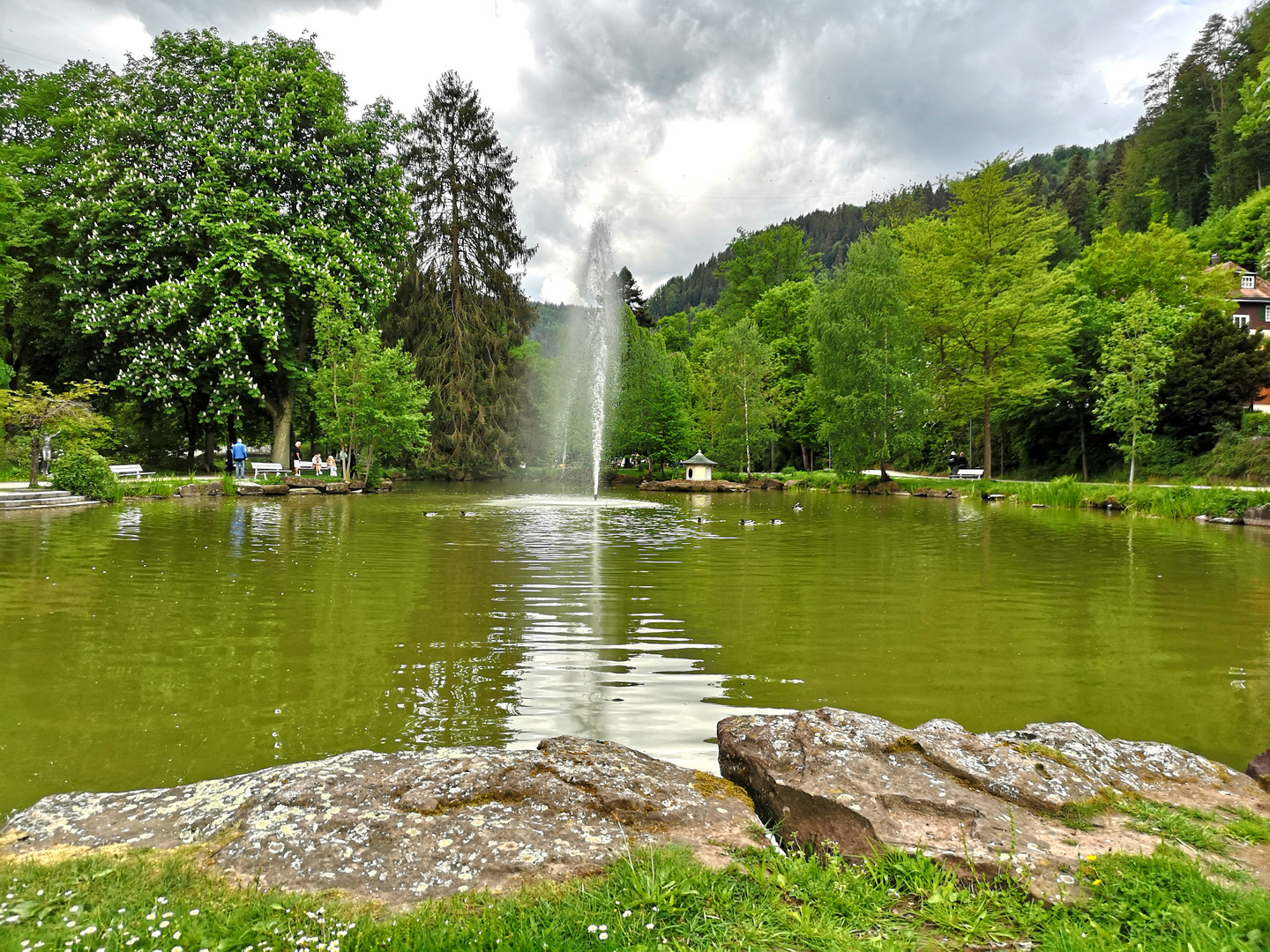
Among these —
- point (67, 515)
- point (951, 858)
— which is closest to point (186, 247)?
point (67, 515)

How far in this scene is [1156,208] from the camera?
67.1 metres

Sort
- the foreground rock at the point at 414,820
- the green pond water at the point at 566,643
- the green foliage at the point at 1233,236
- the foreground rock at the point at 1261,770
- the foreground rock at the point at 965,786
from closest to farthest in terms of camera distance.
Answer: the foreground rock at the point at 414,820
the foreground rock at the point at 965,786
the foreground rock at the point at 1261,770
the green pond water at the point at 566,643
the green foliage at the point at 1233,236

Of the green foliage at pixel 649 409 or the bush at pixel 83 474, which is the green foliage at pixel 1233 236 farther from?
the bush at pixel 83 474

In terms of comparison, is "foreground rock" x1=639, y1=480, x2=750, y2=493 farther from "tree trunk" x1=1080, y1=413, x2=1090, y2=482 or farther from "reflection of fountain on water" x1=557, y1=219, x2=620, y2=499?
"tree trunk" x1=1080, y1=413, x2=1090, y2=482

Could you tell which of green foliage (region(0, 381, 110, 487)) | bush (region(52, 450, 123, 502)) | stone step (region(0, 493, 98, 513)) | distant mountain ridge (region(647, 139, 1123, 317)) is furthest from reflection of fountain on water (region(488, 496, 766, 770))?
distant mountain ridge (region(647, 139, 1123, 317))

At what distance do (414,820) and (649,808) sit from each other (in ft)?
3.20

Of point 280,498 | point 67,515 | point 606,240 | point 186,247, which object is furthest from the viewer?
point 606,240

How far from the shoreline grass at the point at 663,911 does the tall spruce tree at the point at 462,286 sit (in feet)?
132

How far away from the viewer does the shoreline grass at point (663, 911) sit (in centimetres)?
215

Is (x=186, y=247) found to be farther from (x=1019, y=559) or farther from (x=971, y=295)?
(x=971, y=295)

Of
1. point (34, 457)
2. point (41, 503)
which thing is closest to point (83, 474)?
point (41, 503)

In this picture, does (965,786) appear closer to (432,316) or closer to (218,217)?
(218,217)

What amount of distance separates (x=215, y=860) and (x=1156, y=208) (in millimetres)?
86413

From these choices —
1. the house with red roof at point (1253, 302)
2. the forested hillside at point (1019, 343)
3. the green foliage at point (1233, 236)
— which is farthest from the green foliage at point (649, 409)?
the house with red roof at point (1253, 302)
